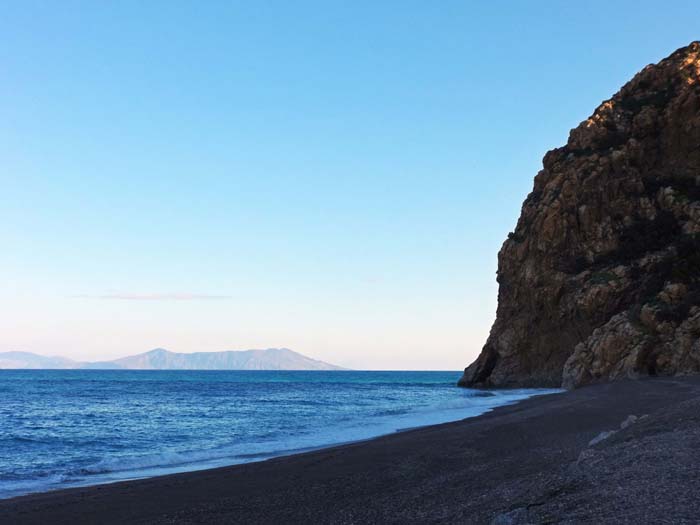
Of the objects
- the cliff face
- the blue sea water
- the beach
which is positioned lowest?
the blue sea water

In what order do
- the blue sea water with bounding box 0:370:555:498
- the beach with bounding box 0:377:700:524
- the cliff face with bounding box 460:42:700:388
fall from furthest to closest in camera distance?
1. the cliff face with bounding box 460:42:700:388
2. the blue sea water with bounding box 0:370:555:498
3. the beach with bounding box 0:377:700:524

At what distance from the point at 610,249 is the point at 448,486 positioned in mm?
62141

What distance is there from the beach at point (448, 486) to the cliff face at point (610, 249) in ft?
114

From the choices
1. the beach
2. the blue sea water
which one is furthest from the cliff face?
the beach

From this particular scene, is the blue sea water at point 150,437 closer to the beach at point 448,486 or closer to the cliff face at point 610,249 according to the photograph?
the beach at point 448,486

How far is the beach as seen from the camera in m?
8.35

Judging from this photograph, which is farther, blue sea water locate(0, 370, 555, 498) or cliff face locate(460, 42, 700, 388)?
cliff face locate(460, 42, 700, 388)

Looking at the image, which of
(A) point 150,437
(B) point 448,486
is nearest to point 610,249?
(A) point 150,437

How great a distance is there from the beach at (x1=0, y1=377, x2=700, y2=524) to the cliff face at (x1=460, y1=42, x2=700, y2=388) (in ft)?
114

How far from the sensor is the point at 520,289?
77438 mm

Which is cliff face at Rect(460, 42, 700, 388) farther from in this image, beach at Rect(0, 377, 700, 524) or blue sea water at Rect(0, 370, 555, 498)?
beach at Rect(0, 377, 700, 524)

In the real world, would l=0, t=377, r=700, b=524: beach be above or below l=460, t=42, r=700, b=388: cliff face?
below

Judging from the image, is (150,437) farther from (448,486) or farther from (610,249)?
(610,249)

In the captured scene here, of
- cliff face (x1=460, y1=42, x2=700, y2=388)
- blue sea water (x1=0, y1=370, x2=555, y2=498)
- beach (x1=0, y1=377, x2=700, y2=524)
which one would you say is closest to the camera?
beach (x1=0, y1=377, x2=700, y2=524)
